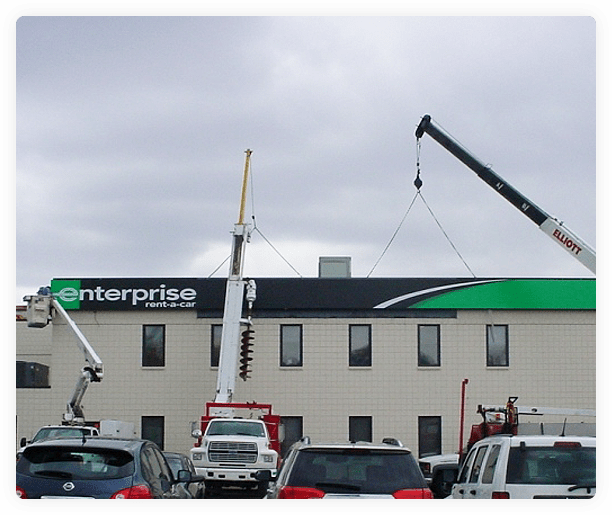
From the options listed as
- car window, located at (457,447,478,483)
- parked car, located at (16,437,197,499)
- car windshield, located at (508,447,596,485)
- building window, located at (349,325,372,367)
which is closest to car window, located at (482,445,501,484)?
car windshield, located at (508,447,596,485)

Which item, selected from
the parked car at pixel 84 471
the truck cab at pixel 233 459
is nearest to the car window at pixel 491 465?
the parked car at pixel 84 471

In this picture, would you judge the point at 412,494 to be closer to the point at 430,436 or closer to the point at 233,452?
the point at 233,452

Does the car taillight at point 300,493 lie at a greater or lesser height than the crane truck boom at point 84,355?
lesser

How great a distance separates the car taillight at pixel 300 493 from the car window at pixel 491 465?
80.3 inches

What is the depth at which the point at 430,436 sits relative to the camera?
3697cm

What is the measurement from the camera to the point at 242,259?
115 ft

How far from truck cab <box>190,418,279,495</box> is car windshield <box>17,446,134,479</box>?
47.6 feet

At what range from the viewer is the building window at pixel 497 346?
3756 centimetres

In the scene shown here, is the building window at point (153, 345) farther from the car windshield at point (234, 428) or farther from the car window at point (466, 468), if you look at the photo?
the car window at point (466, 468)

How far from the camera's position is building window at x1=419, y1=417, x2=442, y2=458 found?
121ft

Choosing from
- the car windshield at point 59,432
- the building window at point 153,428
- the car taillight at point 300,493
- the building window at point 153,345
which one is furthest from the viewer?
the building window at point 153,345

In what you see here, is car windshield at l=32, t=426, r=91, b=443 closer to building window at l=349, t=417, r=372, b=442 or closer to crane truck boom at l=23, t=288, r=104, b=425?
crane truck boom at l=23, t=288, r=104, b=425

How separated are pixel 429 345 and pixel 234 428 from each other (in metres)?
12.8
